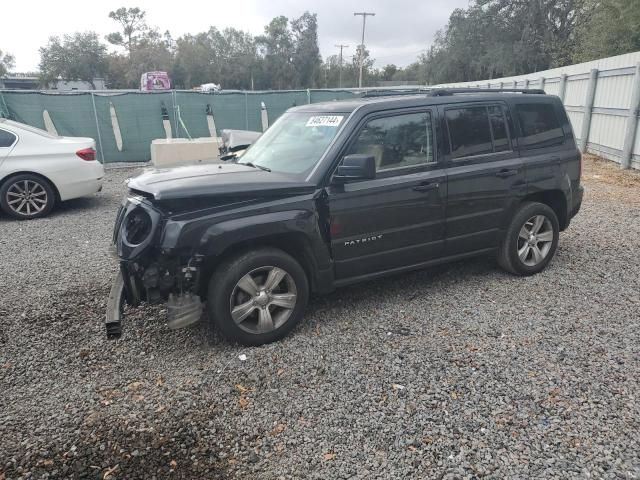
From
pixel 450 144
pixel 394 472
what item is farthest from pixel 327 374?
pixel 450 144

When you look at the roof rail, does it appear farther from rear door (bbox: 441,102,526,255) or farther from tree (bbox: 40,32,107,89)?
tree (bbox: 40,32,107,89)

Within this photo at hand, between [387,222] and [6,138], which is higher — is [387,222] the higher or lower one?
the lower one

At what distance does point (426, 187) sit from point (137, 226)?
2375 mm

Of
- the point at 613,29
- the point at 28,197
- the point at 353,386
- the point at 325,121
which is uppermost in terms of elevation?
the point at 613,29

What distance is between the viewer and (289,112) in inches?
188

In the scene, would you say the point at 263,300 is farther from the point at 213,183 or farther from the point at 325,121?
the point at 325,121

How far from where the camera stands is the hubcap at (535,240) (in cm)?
477

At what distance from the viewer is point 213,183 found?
11.2 ft

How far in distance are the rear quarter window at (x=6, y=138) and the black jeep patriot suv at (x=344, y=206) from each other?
5.16 metres

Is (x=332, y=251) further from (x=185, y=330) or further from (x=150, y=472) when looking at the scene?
(x=150, y=472)

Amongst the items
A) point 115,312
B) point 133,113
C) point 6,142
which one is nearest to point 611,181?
point 115,312

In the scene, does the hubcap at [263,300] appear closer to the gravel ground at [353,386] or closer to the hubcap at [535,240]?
the gravel ground at [353,386]

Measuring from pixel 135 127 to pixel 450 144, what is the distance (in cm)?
1164

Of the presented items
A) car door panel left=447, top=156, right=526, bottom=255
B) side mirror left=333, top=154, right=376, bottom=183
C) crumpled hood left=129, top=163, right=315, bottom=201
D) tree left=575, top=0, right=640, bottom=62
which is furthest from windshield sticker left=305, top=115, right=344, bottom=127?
tree left=575, top=0, right=640, bottom=62
